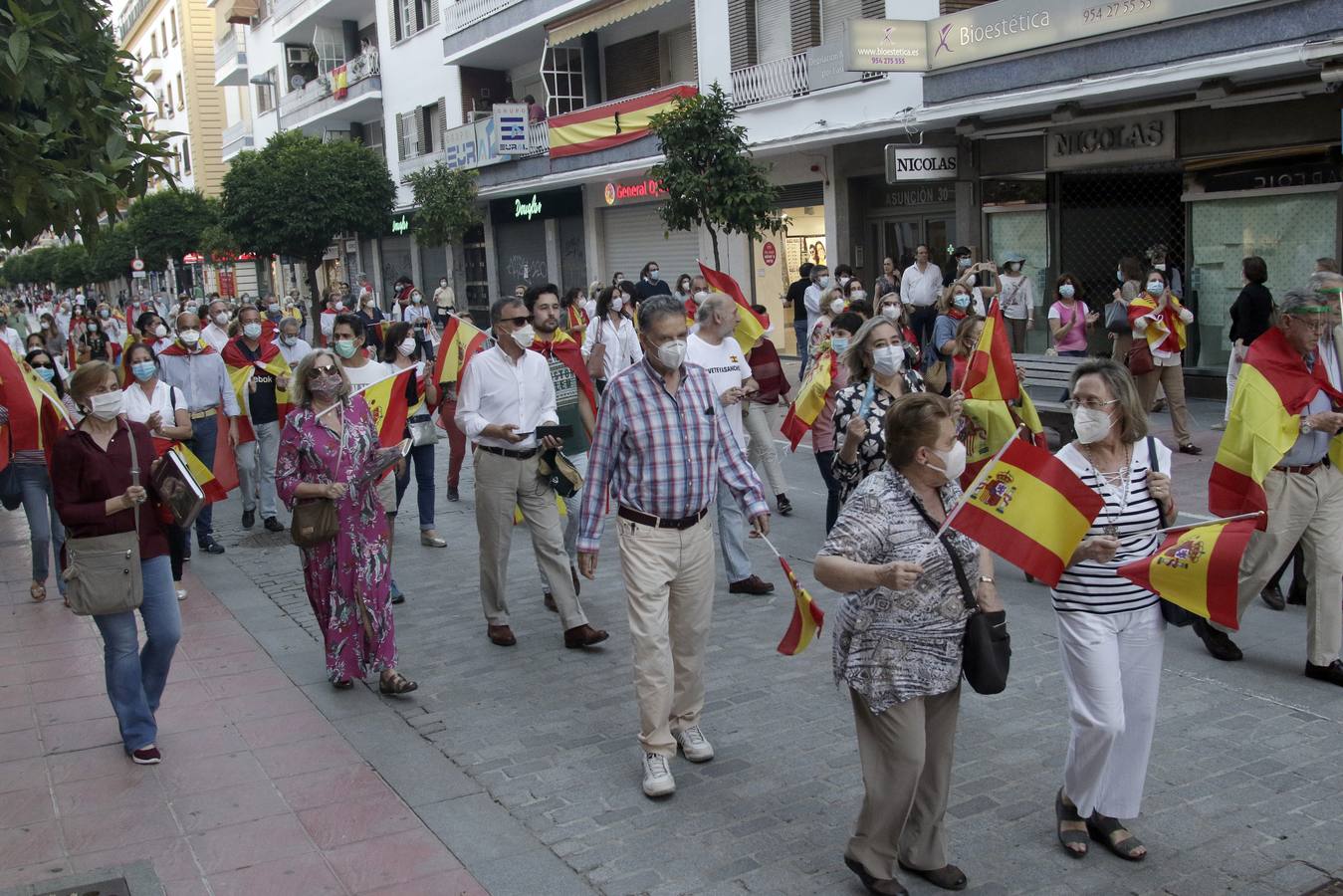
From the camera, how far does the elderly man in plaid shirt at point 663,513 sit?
5.13 meters

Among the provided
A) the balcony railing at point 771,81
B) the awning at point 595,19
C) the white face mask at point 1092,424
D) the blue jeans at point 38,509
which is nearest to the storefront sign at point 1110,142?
the balcony railing at point 771,81

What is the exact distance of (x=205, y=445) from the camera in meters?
10.2

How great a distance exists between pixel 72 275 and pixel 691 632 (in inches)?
2759

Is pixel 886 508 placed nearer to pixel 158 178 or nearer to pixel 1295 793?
pixel 1295 793

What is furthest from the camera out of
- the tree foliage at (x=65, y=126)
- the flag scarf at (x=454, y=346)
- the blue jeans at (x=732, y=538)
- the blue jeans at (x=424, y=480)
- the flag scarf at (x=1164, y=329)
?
the flag scarf at (x=1164, y=329)

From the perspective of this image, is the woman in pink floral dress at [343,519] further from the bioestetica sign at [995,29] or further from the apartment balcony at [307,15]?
the apartment balcony at [307,15]

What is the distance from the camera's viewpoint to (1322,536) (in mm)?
5945

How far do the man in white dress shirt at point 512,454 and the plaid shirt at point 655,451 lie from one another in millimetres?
1699

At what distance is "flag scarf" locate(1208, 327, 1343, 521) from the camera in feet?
18.9

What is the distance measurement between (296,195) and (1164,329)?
28.0m

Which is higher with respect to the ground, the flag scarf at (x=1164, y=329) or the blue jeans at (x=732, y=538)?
the flag scarf at (x=1164, y=329)

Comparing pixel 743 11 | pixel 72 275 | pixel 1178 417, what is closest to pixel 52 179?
pixel 1178 417

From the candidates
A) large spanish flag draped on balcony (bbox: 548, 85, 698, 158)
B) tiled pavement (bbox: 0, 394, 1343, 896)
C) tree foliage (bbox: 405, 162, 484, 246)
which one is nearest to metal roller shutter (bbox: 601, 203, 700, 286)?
large spanish flag draped on balcony (bbox: 548, 85, 698, 158)

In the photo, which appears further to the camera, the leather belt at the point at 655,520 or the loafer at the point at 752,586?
the loafer at the point at 752,586
